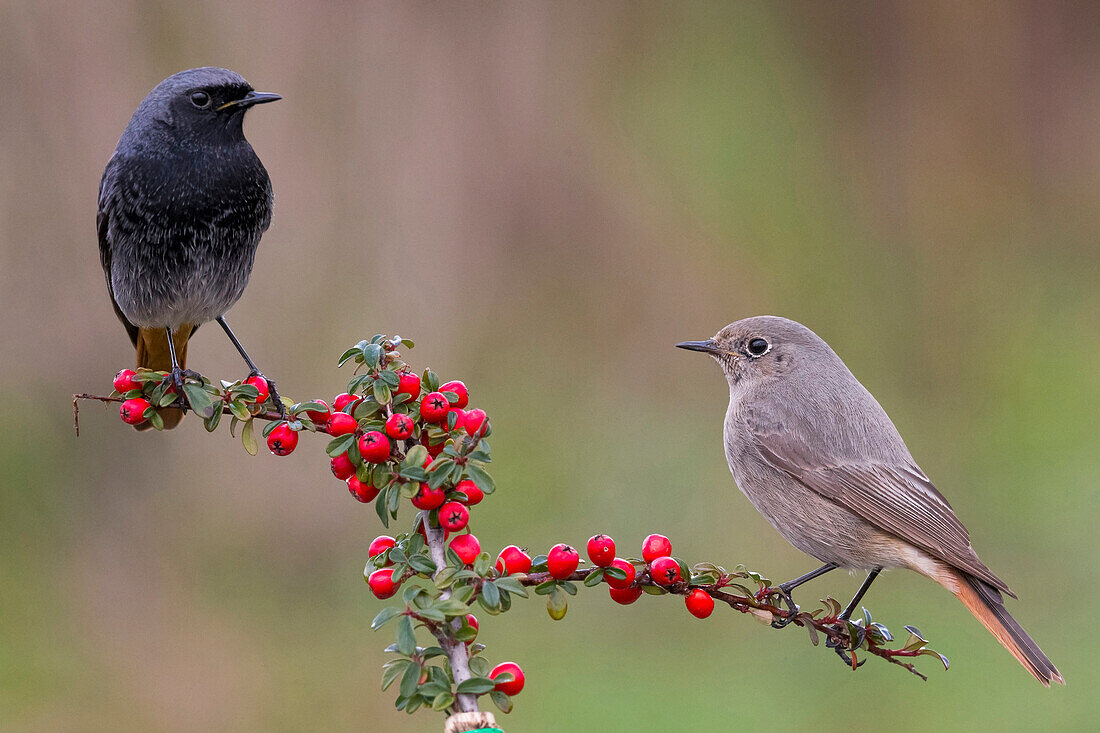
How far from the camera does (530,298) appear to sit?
7430mm

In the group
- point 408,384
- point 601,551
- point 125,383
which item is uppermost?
point 408,384

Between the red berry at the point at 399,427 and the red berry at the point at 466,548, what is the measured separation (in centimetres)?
19

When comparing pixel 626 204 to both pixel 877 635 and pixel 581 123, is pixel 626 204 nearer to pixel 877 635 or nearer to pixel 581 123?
pixel 581 123

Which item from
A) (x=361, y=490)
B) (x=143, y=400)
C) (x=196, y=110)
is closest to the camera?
(x=361, y=490)

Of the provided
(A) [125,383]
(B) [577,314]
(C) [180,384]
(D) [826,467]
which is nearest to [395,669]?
(C) [180,384]

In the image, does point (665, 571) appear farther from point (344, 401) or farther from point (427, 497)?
point (344, 401)

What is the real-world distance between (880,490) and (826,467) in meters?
0.17

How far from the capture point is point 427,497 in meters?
1.86

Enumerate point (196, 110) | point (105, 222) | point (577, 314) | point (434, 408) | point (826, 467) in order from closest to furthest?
1. point (434, 408)
2. point (196, 110)
3. point (105, 222)
4. point (826, 467)
5. point (577, 314)

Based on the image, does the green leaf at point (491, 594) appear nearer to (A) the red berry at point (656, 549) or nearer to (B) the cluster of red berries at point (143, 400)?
(A) the red berry at point (656, 549)

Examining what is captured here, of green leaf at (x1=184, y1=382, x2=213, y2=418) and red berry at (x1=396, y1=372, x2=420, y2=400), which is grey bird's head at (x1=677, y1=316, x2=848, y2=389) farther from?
green leaf at (x1=184, y1=382, x2=213, y2=418)

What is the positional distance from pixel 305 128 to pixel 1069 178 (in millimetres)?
5473

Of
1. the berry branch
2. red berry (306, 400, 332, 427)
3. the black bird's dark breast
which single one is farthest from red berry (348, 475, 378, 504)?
the black bird's dark breast

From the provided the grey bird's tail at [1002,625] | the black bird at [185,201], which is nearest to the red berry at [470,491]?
the black bird at [185,201]
